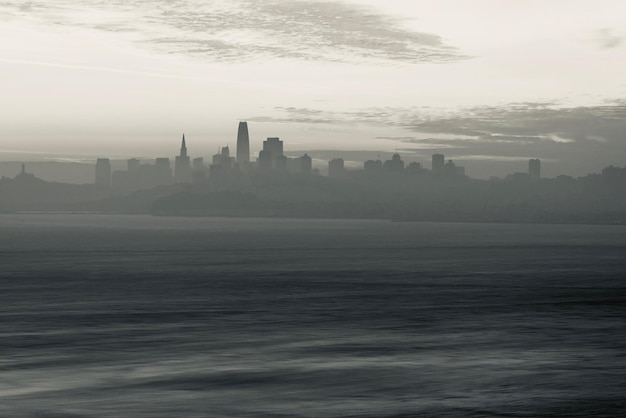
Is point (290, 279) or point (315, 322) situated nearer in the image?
point (315, 322)

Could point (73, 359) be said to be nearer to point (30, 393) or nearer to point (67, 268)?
point (30, 393)

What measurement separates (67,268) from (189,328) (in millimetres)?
78631

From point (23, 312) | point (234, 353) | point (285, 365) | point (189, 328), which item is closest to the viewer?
point (285, 365)

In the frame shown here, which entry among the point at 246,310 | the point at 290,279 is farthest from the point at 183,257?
the point at 246,310

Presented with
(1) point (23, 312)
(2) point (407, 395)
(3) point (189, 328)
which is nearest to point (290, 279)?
(1) point (23, 312)

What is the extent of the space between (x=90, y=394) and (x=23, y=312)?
123 feet

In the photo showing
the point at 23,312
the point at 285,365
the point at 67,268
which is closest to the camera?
the point at 285,365

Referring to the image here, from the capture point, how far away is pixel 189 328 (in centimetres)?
→ 5772

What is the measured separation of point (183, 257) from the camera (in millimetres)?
173750

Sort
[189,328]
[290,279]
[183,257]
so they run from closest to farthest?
[189,328] < [290,279] < [183,257]

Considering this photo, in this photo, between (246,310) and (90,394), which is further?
(246,310)

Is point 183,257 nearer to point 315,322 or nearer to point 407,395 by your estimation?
point 315,322

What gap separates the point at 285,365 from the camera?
41312 millimetres

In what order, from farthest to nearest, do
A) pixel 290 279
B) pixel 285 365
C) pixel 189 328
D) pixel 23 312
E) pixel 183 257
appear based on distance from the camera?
pixel 183 257 < pixel 290 279 < pixel 23 312 < pixel 189 328 < pixel 285 365
